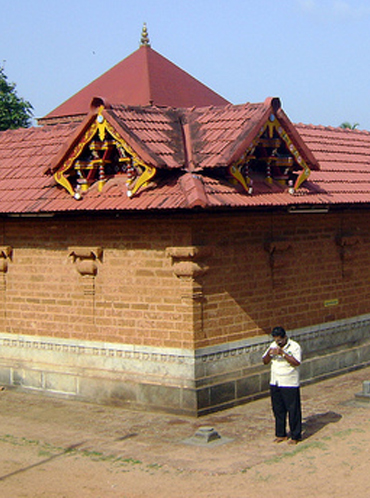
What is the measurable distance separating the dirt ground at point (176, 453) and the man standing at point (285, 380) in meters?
0.29

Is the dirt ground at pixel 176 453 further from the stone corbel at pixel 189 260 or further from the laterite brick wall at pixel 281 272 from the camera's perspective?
the stone corbel at pixel 189 260

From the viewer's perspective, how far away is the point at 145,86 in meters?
16.5

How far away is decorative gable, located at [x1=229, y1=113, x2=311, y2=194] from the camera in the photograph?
12.1 m

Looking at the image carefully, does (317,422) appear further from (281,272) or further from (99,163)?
(99,163)

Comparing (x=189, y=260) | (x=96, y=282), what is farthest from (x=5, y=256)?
(x=189, y=260)

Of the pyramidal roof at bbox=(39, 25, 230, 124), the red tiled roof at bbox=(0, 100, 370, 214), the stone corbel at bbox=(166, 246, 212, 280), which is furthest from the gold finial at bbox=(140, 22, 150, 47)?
the stone corbel at bbox=(166, 246, 212, 280)

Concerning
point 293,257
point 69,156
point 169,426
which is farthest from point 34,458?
point 293,257

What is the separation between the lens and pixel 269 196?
12.4m

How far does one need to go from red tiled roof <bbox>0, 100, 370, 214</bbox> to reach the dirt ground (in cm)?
313

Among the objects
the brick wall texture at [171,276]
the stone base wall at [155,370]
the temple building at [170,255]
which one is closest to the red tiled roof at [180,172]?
the temple building at [170,255]

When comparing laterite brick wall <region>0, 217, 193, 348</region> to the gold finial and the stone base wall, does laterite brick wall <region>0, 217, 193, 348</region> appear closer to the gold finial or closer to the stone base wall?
the stone base wall

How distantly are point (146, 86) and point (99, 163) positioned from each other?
4.61 m

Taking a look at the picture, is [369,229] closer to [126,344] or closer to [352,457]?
[126,344]

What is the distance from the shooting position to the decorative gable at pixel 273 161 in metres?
12.1
